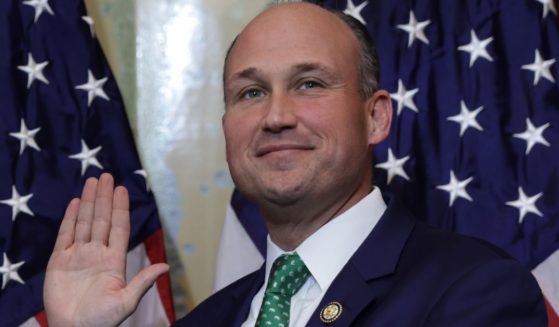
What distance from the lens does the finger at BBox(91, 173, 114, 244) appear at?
89.8 inches

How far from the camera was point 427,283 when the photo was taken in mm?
A: 1944

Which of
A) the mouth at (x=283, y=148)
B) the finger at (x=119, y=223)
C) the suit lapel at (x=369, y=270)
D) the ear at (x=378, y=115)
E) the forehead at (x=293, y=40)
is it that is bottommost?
the suit lapel at (x=369, y=270)

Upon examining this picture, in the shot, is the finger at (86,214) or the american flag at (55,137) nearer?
the finger at (86,214)

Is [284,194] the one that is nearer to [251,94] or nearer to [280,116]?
[280,116]

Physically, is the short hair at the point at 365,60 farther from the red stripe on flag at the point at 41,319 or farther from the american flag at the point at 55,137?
the red stripe on flag at the point at 41,319

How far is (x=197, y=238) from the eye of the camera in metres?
3.21

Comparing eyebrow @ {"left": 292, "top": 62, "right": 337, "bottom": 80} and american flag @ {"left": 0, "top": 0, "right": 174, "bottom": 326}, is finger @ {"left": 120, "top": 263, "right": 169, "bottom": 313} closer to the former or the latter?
eyebrow @ {"left": 292, "top": 62, "right": 337, "bottom": 80}

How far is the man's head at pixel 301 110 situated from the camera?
219cm

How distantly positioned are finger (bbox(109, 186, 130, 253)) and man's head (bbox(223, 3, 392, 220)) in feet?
0.92

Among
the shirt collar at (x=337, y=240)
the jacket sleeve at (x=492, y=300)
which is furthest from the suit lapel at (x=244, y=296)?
the jacket sleeve at (x=492, y=300)

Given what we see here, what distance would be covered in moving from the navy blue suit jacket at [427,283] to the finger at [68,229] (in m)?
0.67

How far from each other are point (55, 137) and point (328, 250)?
1175mm

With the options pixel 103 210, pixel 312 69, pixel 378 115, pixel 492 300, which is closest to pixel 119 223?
pixel 103 210

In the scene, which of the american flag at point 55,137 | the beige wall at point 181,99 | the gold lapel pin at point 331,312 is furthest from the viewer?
the beige wall at point 181,99
